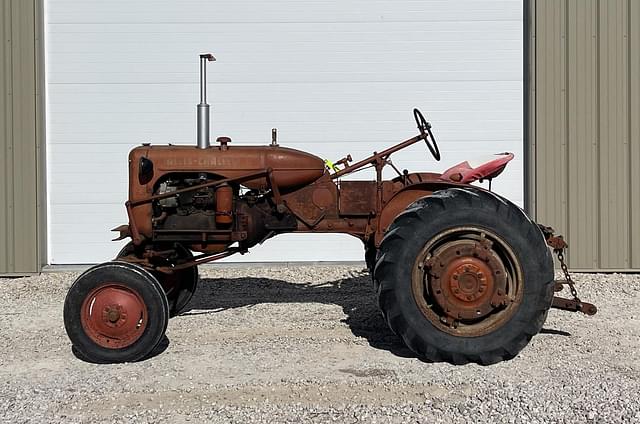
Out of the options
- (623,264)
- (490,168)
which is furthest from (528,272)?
(623,264)

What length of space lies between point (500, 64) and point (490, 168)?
4.28 m

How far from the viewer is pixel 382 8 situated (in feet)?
31.6

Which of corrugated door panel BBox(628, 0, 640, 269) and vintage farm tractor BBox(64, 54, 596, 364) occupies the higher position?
corrugated door panel BBox(628, 0, 640, 269)

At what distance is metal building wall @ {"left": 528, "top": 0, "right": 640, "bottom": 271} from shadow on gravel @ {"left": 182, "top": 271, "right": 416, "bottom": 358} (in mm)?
2664

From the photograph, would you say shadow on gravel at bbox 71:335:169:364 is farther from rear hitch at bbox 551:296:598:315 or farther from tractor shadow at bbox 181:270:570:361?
rear hitch at bbox 551:296:598:315

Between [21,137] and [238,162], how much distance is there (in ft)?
Result: 15.3

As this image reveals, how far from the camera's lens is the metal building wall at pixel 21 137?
9.34 m

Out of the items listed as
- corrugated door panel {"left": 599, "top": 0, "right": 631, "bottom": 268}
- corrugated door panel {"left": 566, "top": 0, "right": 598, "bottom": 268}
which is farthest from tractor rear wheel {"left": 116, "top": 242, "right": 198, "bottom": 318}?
corrugated door panel {"left": 599, "top": 0, "right": 631, "bottom": 268}

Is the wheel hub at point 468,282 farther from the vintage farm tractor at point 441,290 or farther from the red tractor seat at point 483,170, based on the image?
the red tractor seat at point 483,170

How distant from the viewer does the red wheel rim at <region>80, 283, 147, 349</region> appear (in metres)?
5.21

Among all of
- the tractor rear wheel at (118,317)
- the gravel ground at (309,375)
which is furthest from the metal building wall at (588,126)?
the tractor rear wheel at (118,317)

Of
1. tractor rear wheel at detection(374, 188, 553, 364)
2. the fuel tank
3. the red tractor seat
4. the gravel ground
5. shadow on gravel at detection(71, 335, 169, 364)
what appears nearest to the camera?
the gravel ground

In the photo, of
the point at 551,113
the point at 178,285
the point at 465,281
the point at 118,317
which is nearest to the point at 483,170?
the point at 465,281

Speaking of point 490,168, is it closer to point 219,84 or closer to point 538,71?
point 538,71
